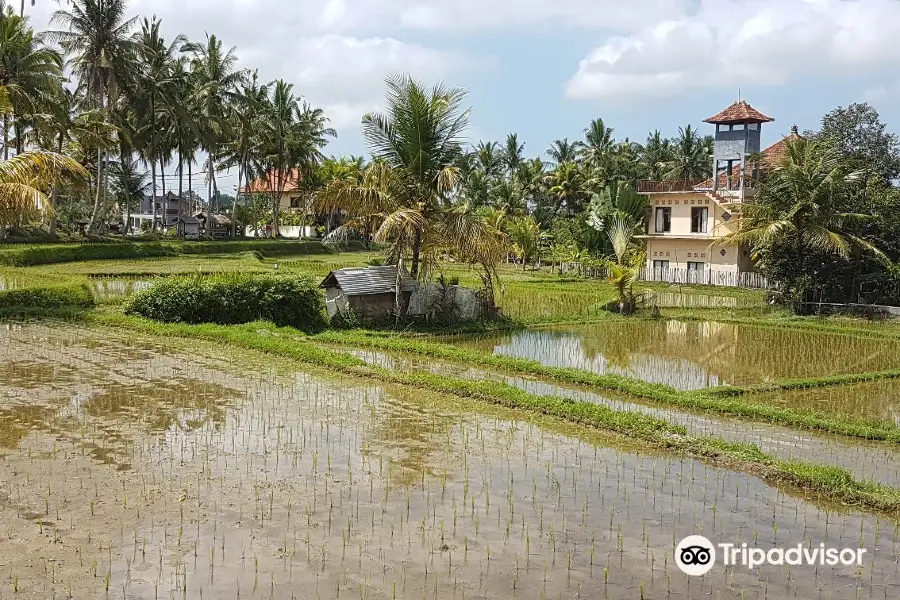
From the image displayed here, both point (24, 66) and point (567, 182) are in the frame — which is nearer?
point (24, 66)

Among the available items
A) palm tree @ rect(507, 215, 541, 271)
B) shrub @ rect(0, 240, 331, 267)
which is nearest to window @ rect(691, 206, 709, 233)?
palm tree @ rect(507, 215, 541, 271)

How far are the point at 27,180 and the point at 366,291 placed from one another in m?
7.26

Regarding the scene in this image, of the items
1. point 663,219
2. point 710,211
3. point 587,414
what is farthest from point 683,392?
point 663,219

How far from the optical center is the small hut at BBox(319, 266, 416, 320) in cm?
1891

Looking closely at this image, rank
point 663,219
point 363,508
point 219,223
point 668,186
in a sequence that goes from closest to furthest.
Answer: point 363,508, point 668,186, point 663,219, point 219,223

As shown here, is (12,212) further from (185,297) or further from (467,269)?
(467,269)

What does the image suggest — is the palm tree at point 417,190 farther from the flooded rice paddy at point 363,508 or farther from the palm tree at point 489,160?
the palm tree at point 489,160

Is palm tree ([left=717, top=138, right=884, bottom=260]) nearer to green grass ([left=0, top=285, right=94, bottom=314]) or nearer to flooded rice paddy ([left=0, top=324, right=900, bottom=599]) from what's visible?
flooded rice paddy ([left=0, top=324, right=900, bottom=599])

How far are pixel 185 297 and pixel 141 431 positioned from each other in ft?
29.2

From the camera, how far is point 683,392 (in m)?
12.9

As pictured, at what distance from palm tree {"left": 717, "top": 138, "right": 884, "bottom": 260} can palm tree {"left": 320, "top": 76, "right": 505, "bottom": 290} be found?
33.1 ft

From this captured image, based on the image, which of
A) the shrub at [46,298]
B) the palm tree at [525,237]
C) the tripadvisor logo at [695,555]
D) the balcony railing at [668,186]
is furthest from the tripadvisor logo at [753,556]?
the palm tree at [525,237]

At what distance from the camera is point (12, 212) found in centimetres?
1778

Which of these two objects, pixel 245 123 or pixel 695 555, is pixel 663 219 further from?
pixel 695 555
